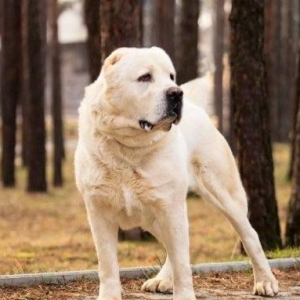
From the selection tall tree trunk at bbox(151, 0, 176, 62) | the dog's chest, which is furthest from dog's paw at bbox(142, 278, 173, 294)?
tall tree trunk at bbox(151, 0, 176, 62)

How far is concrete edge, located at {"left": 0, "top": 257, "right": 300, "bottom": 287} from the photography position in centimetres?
658

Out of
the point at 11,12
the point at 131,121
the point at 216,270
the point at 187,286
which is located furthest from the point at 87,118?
the point at 11,12

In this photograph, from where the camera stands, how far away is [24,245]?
12.8m

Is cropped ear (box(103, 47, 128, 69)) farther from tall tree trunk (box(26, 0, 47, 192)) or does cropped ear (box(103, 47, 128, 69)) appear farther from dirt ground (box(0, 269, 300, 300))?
tall tree trunk (box(26, 0, 47, 192))

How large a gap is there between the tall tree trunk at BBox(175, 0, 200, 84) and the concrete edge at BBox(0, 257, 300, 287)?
38.7ft

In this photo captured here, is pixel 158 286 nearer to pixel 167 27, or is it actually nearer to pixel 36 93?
pixel 36 93

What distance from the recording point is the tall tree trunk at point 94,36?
532 inches

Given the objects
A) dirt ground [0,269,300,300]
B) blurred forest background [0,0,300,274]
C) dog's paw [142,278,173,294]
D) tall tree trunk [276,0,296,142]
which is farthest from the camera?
tall tree trunk [276,0,296,142]

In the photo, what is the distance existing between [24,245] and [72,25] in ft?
150

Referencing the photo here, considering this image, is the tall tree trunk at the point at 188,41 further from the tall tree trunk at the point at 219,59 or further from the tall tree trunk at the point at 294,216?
the tall tree trunk at the point at 219,59

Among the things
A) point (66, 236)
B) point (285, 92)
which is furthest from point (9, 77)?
point (285, 92)

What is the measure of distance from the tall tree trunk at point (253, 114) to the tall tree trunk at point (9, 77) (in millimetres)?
13670

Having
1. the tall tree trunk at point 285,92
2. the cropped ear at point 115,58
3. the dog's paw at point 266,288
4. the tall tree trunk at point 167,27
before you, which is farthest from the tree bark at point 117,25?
the tall tree trunk at point 285,92

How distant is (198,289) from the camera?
6613mm
